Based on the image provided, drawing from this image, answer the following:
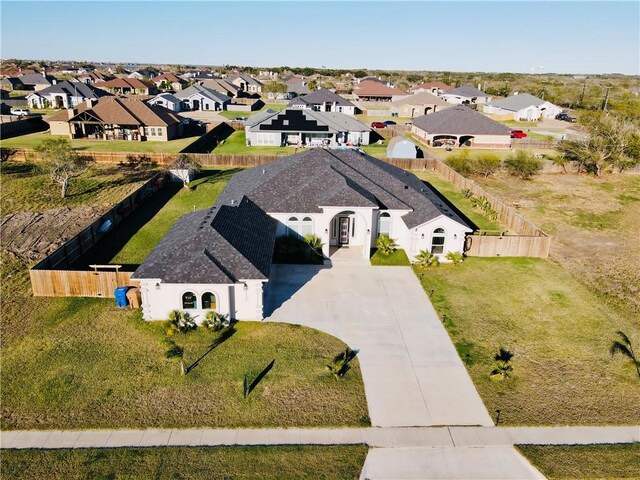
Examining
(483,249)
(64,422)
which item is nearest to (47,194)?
(64,422)

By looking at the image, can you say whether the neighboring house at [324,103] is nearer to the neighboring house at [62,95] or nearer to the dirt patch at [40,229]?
the neighboring house at [62,95]

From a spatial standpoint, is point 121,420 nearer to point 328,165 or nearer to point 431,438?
point 431,438

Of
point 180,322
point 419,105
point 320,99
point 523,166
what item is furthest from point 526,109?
point 180,322

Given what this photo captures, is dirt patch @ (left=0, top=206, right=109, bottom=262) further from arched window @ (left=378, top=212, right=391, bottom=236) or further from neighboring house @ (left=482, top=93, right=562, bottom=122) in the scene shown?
neighboring house @ (left=482, top=93, right=562, bottom=122)

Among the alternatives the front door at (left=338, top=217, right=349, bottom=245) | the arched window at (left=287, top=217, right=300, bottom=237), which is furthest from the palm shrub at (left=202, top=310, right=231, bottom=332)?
the front door at (left=338, top=217, right=349, bottom=245)

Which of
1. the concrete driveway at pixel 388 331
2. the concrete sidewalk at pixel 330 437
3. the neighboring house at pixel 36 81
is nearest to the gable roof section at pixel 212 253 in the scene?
the concrete driveway at pixel 388 331

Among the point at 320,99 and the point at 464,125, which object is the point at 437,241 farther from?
the point at 320,99
